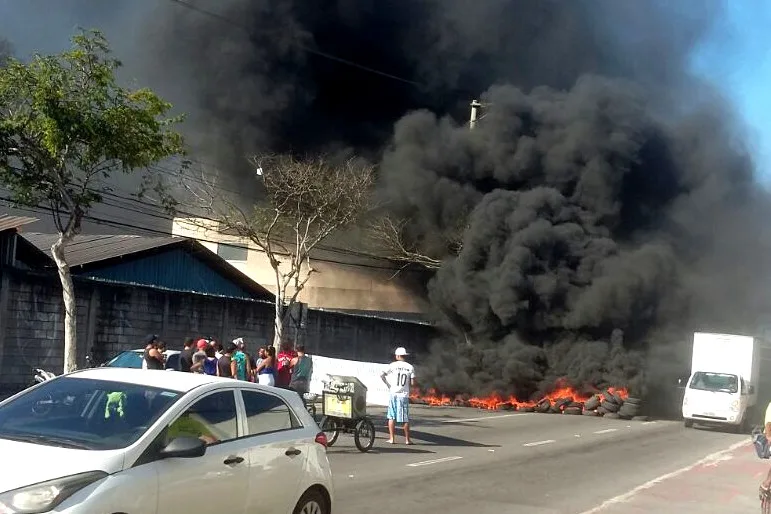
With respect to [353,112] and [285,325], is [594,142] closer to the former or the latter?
[353,112]

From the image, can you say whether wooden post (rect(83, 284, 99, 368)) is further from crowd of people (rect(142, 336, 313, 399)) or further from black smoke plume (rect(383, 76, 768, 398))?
black smoke plume (rect(383, 76, 768, 398))

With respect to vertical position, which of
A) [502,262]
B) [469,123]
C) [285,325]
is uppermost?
[469,123]

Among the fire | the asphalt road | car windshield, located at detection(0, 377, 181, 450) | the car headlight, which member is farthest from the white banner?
the car headlight

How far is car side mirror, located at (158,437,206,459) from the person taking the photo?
5.38 m

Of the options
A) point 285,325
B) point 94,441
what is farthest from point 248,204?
point 94,441

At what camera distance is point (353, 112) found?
1613 inches

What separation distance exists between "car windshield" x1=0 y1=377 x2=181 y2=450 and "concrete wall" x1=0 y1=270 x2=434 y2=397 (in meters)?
13.3

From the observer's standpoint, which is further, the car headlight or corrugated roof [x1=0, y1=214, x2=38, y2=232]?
corrugated roof [x1=0, y1=214, x2=38, y2=232]

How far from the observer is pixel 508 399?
98.4ft

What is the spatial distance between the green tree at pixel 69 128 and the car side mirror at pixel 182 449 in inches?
369

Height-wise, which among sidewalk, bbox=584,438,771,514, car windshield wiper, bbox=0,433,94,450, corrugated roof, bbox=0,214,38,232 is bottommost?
sidewalk, bbox=584,438,771,514

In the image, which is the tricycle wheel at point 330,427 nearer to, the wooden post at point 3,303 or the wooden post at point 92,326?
the wooden post at point 3,303

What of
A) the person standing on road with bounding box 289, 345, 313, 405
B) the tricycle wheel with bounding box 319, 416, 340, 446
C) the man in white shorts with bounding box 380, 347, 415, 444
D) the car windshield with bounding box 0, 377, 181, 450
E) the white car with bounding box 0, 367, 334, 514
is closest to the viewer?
the white car with bounding box 0, 367, 334, 514

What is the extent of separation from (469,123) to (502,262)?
8.02 m
